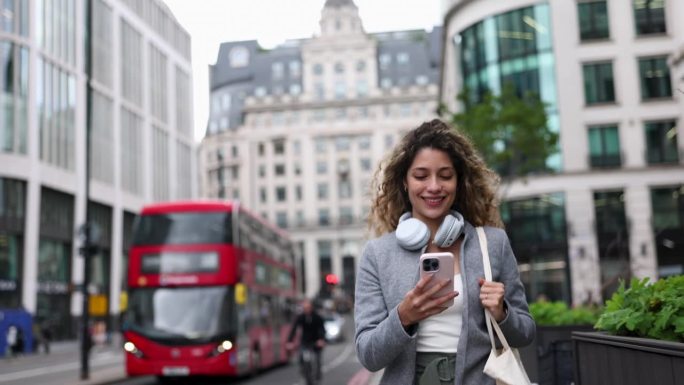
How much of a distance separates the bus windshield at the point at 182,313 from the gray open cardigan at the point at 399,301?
1430 centimetres

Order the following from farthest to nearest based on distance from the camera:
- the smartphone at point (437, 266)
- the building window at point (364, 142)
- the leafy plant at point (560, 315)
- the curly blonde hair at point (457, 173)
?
the building window at point (364, 142)
the leafy plant at point (560, 315)
the curly blonde hair at point (457, 173)
the smartphone at point (437, 266)

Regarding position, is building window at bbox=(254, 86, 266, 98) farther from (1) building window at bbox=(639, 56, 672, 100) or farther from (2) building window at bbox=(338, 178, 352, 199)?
(1) building window at bbox=(639, 56, 672, 100)

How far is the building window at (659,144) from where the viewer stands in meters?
34.8

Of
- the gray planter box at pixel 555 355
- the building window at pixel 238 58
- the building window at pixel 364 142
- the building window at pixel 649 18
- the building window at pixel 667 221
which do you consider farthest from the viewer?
the building window at pixel 364 142

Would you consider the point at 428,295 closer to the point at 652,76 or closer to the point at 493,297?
the point at 493,297

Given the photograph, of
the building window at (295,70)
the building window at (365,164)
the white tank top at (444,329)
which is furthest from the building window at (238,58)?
the white tank top at (444,329)

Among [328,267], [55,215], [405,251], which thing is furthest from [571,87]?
[328,267]

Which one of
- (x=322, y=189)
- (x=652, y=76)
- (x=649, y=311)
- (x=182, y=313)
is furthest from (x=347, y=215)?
(x=649, y=311)

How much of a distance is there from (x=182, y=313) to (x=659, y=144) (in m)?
24.6

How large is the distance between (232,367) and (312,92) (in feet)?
274

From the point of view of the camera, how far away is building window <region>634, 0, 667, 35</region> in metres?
34.1

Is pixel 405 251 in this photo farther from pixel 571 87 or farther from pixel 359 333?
pixel 571 87

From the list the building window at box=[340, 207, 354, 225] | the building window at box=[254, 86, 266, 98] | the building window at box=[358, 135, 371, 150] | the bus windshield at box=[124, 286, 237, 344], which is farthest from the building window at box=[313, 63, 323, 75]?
the bus windshield at box=[124, 286, 237, 344]

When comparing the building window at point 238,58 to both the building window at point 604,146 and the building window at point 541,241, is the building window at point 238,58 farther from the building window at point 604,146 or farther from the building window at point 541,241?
the building window at point 604,146
